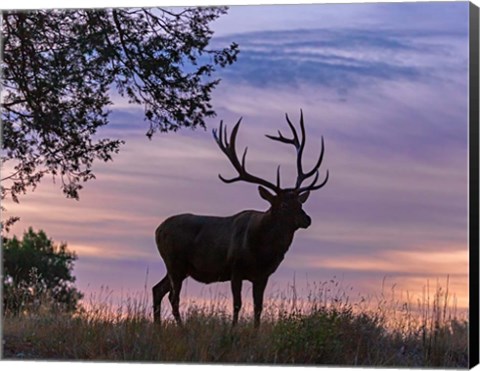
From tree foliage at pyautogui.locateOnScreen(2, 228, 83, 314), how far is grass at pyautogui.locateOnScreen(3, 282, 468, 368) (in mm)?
626

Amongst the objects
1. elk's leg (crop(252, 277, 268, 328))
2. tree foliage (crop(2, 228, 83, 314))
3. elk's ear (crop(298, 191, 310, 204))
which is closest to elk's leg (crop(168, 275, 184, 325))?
elk's leg (crop(252, 277, 268, 328))

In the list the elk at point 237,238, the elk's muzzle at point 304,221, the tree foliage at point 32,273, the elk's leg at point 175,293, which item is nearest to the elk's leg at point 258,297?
the elk at point 237,238

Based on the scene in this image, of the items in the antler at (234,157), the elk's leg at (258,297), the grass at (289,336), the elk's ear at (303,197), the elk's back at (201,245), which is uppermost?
the antler at (234,157)

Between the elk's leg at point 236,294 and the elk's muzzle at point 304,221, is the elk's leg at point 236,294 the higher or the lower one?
the lower one

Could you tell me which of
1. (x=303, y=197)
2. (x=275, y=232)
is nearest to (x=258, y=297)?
(x=275, y=232)

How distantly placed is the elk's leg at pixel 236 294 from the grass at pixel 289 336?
0.06 meters

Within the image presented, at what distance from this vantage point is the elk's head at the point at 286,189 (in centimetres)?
1302

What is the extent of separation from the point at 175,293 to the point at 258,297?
2.38 ft

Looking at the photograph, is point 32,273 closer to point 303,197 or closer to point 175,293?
point 175,293

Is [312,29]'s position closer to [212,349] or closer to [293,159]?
[293,159]

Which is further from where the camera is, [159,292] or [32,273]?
[32,273]

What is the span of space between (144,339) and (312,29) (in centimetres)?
254

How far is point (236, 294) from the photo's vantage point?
1352cm

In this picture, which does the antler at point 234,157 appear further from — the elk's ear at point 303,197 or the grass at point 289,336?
the grass at point 289,336
